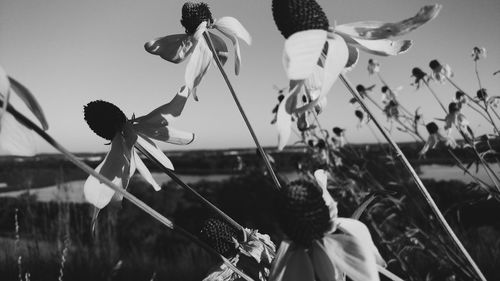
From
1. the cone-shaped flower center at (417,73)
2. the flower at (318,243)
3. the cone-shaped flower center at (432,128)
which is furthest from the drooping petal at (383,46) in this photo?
the cone-shaped flower center at (417,73)

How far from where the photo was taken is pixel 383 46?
329 mm

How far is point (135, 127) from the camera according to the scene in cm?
45

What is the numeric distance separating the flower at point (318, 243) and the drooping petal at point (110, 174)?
0.16 metres

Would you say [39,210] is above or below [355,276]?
below

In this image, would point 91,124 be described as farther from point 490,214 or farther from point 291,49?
point 490,214

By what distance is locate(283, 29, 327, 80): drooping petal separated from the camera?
23 cm

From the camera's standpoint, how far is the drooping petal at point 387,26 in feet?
0.91

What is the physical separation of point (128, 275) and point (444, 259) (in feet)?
7.58

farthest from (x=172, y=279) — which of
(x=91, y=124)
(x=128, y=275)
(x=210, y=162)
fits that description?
(x=210, y=162)

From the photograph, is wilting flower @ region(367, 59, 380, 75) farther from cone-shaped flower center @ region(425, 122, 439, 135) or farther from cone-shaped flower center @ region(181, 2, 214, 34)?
cone-shaped flower center @ region(181, 2, 214, 34)

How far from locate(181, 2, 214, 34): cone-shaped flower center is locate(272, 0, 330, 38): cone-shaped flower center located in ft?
0.69

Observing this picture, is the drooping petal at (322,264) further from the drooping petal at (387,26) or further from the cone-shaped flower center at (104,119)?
the cone-shaped flower center at (104,119)

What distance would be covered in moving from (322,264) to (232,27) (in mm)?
308

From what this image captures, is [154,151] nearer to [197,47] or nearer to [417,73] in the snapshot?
[197,47]
